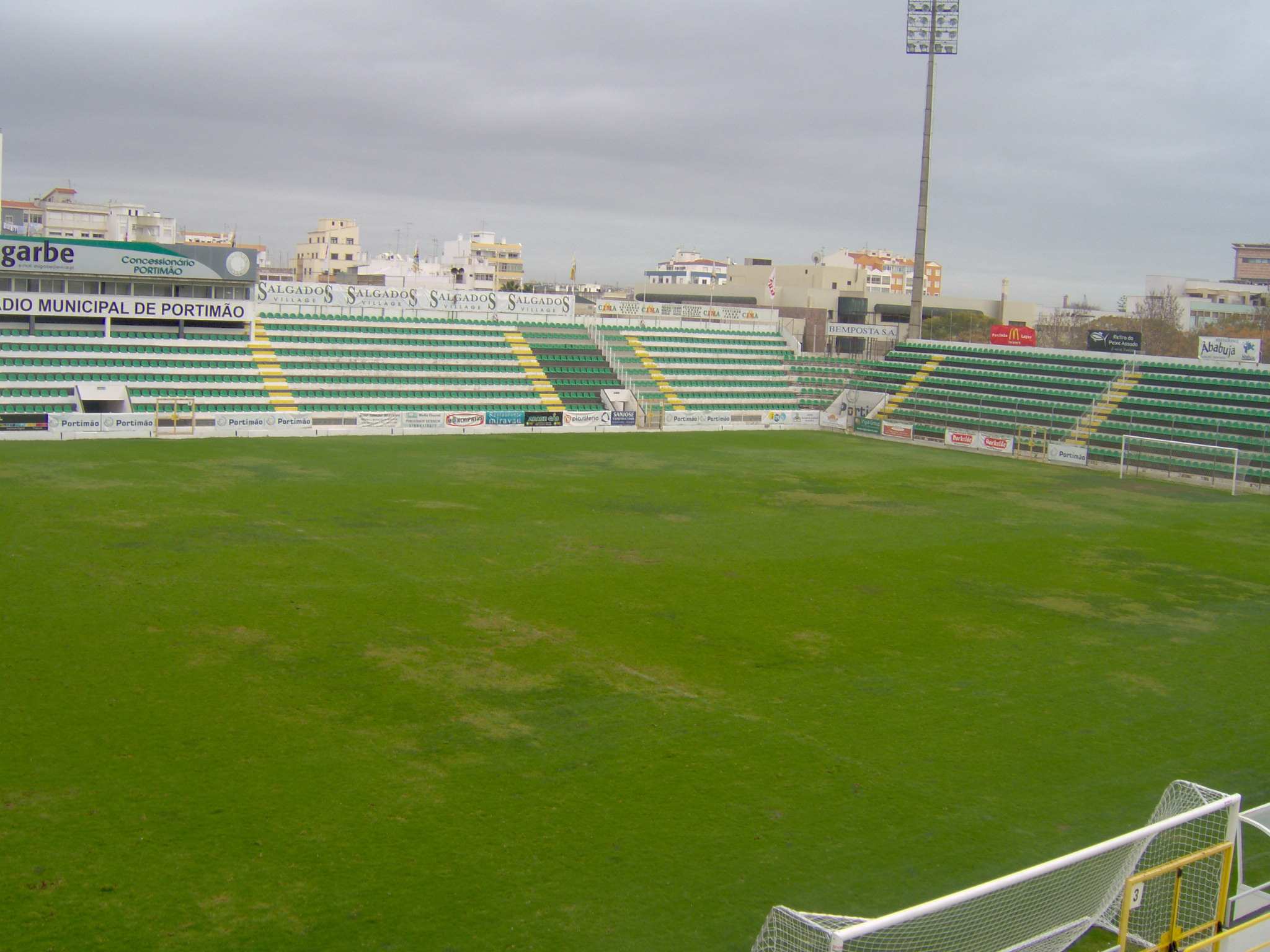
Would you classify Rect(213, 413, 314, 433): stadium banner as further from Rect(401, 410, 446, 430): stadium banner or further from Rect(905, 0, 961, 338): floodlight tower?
Rect(905, 0, 961, 338): floodlight tower

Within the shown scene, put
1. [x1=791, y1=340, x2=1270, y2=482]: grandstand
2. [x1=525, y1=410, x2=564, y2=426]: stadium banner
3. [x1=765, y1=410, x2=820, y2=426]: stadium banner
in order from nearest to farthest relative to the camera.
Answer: [x1=791, y1=340, x2=1270, y2=482]: grandstand → [x1=525, y1=410, x2=564, y2=426]: stadium banner → [x1=765, y1=410, x2=820, y2=426]: stadium banner

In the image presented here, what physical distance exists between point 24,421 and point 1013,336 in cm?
3846

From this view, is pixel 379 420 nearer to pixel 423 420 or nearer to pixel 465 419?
pixel 423 420

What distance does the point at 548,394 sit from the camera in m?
41.7

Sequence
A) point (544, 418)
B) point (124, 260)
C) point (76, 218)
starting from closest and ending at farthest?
point (124, 260) → point (544, 418) → point (76, 218)

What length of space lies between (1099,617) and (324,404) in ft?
92.7

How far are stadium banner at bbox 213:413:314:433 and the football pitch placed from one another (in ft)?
33.1

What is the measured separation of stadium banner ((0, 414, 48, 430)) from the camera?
29.4 m

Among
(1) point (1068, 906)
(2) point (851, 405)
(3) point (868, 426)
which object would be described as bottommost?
(1) point (1068, 906)

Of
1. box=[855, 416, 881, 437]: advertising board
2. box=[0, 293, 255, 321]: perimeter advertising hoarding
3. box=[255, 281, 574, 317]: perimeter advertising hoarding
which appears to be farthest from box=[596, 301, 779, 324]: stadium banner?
box=[0, 293, 255, 321]: perimeter advertising hoarding

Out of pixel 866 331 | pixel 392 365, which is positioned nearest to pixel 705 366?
pixel 866 331

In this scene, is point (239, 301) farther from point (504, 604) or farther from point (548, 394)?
point (504, 604)

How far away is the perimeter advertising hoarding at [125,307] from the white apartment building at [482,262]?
48.6 ft

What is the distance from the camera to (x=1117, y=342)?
4078cm
